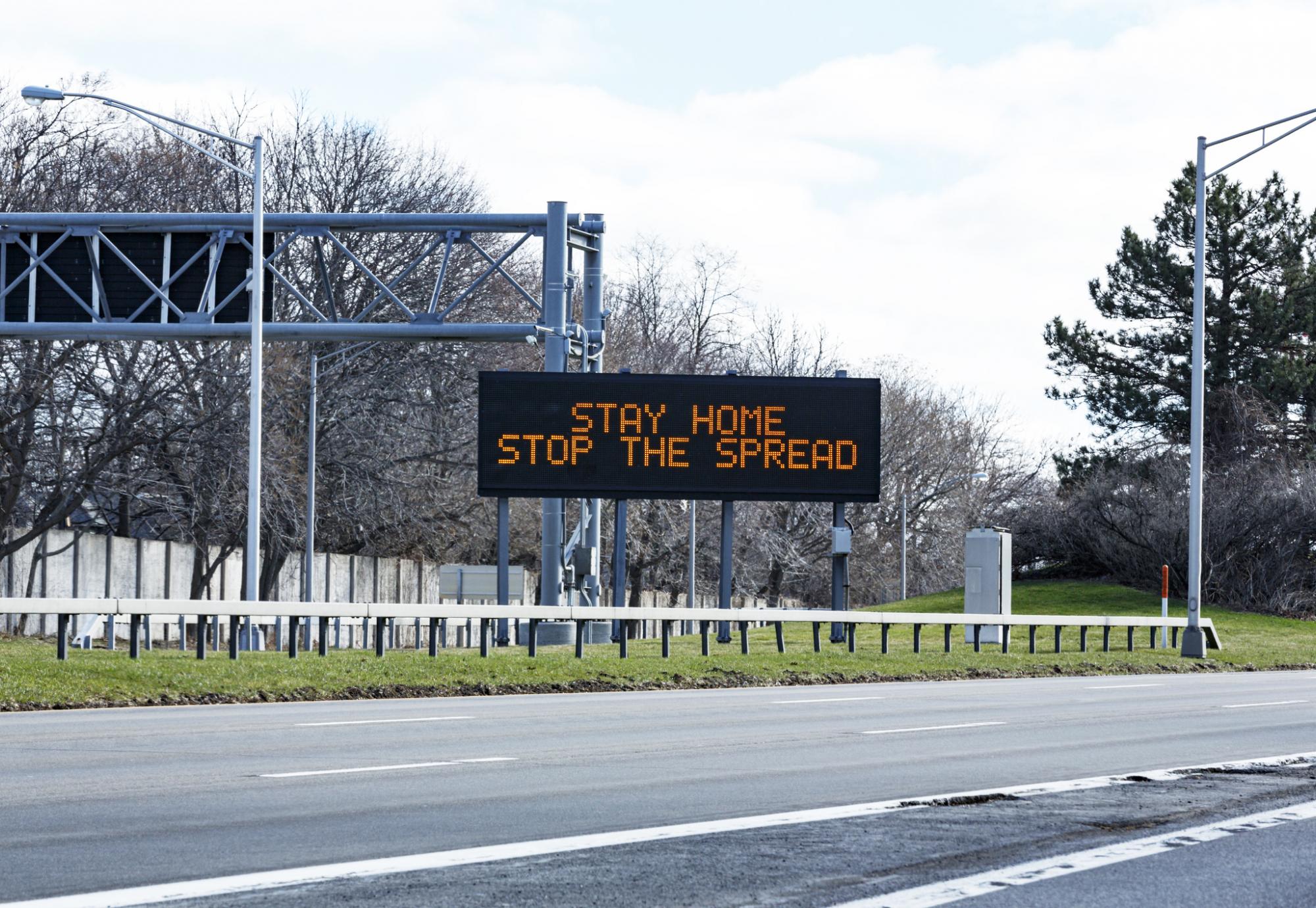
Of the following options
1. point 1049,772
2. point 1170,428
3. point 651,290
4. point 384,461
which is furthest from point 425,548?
point 1049,772

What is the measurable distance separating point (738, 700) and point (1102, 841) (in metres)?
11.3

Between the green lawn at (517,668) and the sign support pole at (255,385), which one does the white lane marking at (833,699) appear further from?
the sign support pole at (255,385)

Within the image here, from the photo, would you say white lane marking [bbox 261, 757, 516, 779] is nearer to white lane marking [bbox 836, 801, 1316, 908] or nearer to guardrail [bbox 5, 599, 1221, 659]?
white lane marking [bbox 836, 801, 1316, 908]

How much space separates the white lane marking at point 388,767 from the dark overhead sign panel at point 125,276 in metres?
18.1

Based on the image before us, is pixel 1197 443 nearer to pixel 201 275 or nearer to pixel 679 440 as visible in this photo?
pixel 679 440

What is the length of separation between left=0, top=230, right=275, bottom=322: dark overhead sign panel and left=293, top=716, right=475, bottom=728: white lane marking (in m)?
14.3

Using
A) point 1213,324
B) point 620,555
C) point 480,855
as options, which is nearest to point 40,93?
point 620,555

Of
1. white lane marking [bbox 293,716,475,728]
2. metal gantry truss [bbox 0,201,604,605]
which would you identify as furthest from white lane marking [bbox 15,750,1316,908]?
metal gantry truss [bbox 0,201,604,605]

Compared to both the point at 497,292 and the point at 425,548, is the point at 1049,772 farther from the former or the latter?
the point at 425,548

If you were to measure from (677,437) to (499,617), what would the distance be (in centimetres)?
727

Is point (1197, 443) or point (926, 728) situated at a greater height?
point (1197, 443)

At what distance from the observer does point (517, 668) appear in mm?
22797

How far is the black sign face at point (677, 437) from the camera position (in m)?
30.5

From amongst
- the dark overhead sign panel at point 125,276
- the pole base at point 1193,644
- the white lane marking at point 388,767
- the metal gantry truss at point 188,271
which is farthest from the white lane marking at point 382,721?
the pole base at point 1193,644
